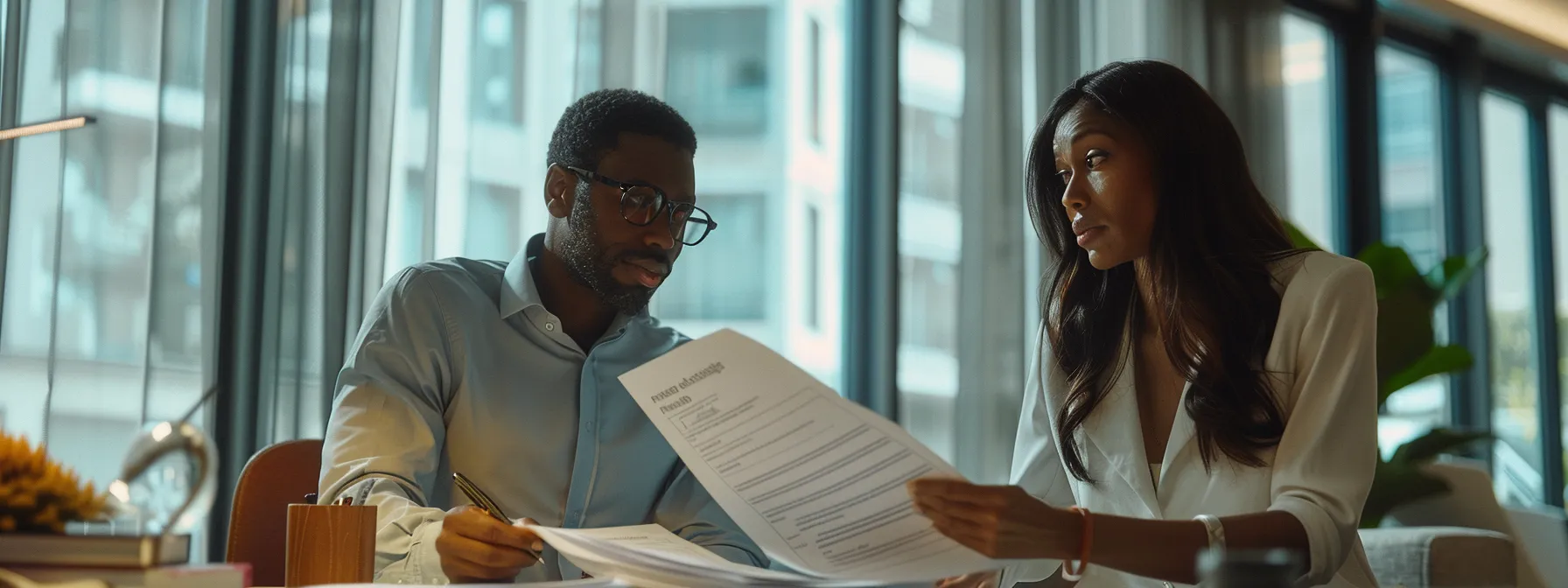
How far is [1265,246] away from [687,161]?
773 mm

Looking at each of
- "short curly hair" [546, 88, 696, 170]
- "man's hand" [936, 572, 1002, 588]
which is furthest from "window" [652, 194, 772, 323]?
"man's hand" [936, 572, 1002, 588]

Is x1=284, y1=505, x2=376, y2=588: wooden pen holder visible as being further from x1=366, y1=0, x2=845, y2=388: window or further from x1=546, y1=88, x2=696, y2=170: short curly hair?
x1=366, y1=0, x2=845, y2=388: window

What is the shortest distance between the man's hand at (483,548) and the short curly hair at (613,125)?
0.75m

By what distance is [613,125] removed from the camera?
186 centimetres

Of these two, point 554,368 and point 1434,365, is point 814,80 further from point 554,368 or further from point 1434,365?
point 554,368

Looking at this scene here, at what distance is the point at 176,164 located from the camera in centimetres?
259

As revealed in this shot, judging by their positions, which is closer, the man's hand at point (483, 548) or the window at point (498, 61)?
the man's hand at point (483, 548)

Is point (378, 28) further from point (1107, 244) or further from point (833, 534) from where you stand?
point (833, 534)

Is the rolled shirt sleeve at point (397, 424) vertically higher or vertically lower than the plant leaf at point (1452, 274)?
lower

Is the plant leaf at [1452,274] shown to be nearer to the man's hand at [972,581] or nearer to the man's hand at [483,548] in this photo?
the man's hand at [972,581]

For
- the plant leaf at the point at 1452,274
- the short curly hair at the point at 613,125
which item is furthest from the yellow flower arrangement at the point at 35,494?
the plant leaf at the point at 1452,274

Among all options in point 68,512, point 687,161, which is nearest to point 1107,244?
point 687,161

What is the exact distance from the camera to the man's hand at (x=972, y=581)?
4.61 feet

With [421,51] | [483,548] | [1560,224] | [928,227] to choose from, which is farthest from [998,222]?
[1560,224]
